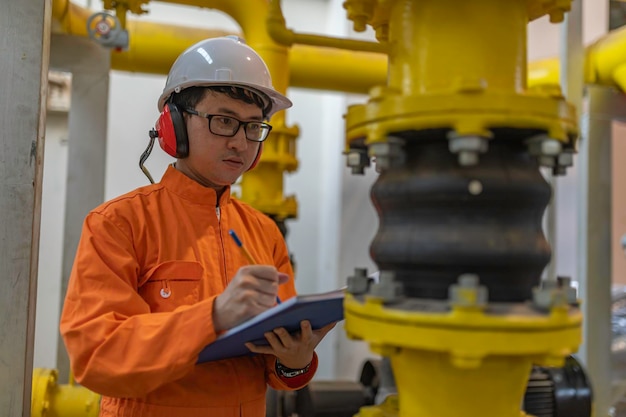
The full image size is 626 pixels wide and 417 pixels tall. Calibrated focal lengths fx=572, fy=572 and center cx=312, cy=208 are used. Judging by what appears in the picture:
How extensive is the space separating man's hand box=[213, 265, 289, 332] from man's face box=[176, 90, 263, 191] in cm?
34

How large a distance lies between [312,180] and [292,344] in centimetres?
291

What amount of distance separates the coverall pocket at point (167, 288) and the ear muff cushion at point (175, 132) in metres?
0.22

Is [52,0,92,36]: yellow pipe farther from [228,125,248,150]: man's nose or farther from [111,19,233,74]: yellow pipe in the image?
[228,125,248,150]: man's nose

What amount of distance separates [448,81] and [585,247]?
6.23 feet

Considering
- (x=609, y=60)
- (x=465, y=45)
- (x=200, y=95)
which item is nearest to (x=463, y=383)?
(x=465, y=45)

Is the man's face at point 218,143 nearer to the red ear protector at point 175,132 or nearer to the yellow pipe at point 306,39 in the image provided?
the red ear protector at point 175,132

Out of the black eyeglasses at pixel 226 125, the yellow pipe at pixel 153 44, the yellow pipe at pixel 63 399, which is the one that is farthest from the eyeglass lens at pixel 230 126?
the yellow pipe at pixel 153 44

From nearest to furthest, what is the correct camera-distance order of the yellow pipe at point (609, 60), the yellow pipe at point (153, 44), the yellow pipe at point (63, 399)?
the yellow pipe at point (63, 399), the yellow pipe at point (609, 60), the yellow pipe at point (153, 44)

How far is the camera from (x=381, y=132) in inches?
23.5

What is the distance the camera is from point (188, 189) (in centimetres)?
111

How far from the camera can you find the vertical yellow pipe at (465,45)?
24.3 inches

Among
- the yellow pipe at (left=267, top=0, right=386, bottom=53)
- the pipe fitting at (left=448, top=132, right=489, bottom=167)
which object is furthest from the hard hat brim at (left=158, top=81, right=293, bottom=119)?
the pipe fitting at (left=448, top=132, right=489, bottom=167)

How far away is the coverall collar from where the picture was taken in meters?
1.11

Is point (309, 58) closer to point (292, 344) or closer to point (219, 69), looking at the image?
point (219, 69)
